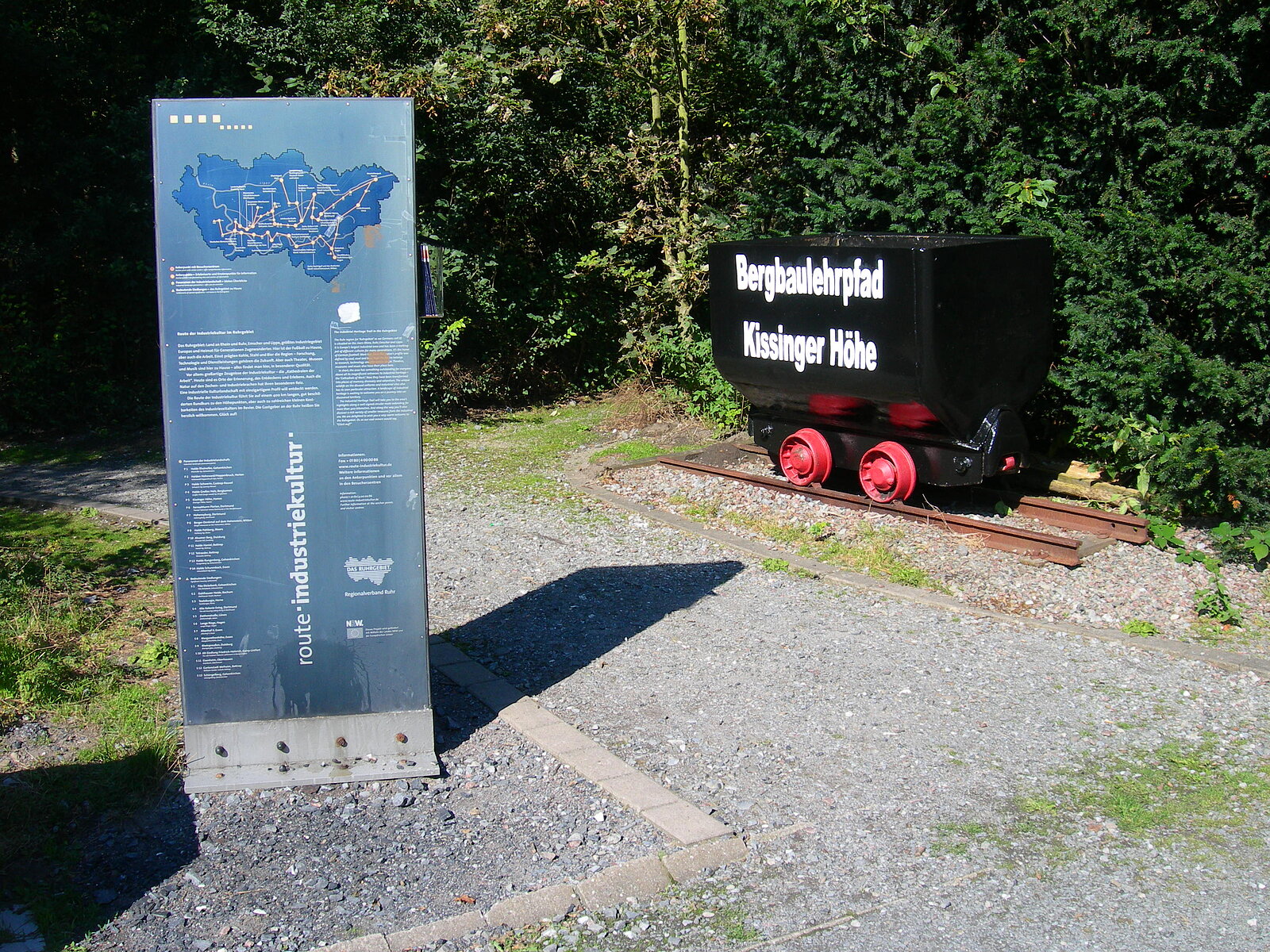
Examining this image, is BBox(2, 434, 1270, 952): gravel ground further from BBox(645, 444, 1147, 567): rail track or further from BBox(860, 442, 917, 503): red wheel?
BBox(860, 442, 917, 503): red wheel

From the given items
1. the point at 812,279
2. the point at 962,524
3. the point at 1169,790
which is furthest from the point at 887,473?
the point at 1169,790

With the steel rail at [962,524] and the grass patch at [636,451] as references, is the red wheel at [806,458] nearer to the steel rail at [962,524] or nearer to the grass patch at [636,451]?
the steel rail at [962,524]

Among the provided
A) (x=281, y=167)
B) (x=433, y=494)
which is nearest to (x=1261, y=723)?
(x=281, y=167)

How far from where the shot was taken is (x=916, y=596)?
26.0ft

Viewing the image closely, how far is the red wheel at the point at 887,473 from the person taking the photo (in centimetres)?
973

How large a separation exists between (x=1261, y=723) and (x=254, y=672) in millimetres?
5286

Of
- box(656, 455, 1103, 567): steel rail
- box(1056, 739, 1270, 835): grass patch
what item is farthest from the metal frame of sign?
box(656, 455, 1103, 567): steel rail

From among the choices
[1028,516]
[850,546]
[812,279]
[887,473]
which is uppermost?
[812,279]

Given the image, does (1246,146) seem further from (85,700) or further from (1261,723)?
(85,700)

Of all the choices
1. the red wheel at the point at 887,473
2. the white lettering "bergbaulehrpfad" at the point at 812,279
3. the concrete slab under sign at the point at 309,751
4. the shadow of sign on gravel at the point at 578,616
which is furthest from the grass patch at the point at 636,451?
the concrete slab under sign at the point at 309,751

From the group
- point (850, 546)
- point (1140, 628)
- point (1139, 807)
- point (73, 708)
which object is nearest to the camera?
point (1139, 807)

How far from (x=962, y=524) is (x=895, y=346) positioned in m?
1.65

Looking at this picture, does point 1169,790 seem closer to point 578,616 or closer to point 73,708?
point 578,616

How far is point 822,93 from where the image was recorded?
11562 millimetres
